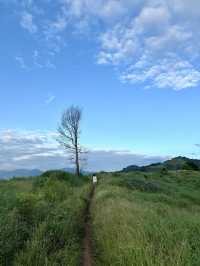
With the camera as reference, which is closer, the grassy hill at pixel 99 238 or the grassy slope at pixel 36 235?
the grassy hill at pixel 99 238

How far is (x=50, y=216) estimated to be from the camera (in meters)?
11.7

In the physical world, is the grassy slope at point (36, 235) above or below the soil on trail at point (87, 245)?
Answer: above

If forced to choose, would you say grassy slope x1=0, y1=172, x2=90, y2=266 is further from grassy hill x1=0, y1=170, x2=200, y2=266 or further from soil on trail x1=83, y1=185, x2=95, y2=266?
soil on trail x1=83, y1=185, x2=95, y2=266

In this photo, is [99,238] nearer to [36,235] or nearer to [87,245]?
[87,245]

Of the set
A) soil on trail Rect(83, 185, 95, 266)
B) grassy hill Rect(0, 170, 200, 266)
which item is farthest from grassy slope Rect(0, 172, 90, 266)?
soil on trail Rect(83, 185, 95, 266)

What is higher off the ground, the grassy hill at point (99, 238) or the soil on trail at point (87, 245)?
the grassy hill at point (99, 238)

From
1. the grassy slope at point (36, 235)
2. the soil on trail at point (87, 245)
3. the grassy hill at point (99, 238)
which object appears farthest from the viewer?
the soil on trail at point (87, 245)

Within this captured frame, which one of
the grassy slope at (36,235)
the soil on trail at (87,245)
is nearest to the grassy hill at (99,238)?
the grassy slope at (36,235)

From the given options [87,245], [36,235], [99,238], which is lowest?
[87,245]

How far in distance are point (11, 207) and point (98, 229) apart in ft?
10.4

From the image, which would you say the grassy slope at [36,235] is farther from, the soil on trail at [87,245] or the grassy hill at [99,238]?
the soil on trail at [87,245]

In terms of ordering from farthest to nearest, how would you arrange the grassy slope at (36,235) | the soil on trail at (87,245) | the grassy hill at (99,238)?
the soil on trail at (87,245) < the grassy slope at (36,235) < the grassy hill at (99,238)

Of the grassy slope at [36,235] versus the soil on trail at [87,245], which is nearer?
the grassy slope at [36,235]

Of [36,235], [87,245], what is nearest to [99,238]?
[87,245]
